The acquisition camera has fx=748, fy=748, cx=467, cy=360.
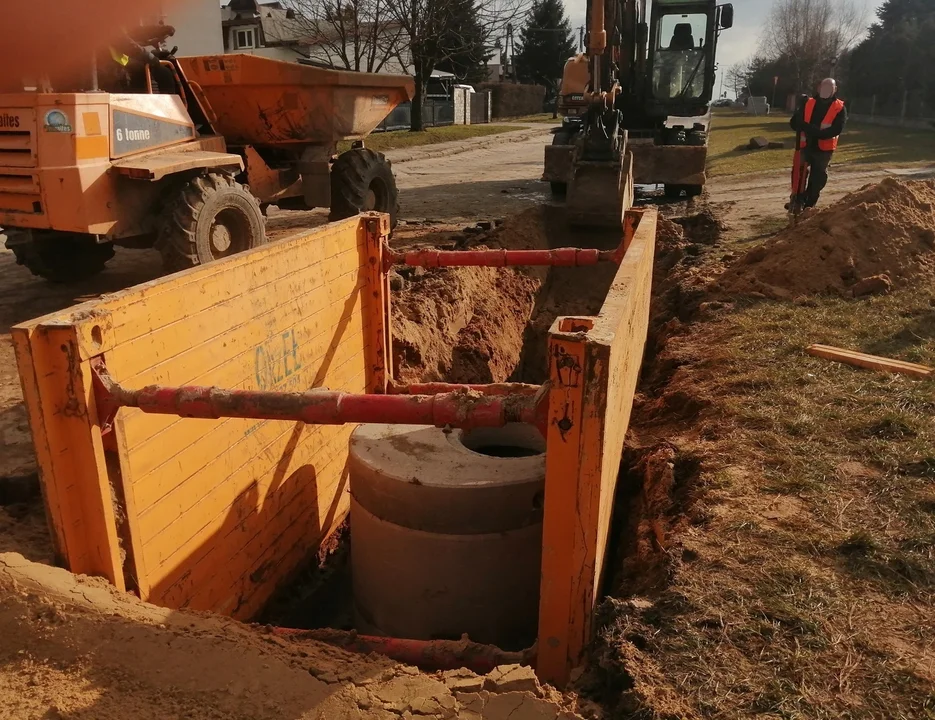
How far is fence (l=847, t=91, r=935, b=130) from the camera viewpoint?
3400 cm

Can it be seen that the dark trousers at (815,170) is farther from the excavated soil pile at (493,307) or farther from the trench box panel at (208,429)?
the trench box panel at (208,429)

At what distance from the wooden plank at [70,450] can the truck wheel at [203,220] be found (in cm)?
415

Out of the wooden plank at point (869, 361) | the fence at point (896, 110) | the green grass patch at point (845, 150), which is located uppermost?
the fence at point (896, 110)

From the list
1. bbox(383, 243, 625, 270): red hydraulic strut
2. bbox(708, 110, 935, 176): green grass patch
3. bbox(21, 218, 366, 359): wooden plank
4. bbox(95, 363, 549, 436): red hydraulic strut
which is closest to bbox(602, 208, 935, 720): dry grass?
bbox(95, 363, 549, 436): red hydraulic strut

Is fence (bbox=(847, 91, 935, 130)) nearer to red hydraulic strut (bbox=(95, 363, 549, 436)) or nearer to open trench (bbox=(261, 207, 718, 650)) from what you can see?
open trench (bbox=(261, 207, 718, 650))

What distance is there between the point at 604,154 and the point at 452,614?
7.13 metres

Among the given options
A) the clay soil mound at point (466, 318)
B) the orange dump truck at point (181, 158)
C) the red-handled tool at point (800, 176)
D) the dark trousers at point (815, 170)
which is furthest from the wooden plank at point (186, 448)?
the dark trousers at point (815, 170)

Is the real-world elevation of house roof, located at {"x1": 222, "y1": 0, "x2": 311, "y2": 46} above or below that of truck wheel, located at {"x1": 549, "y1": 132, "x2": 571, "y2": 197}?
above

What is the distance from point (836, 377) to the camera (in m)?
5.00

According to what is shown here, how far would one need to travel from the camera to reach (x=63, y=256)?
26.3ft

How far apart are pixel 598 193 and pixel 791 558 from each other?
7154 millimetres

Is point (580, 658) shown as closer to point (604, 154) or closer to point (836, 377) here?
point (836, 377)

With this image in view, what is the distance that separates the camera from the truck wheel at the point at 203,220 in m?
6.72

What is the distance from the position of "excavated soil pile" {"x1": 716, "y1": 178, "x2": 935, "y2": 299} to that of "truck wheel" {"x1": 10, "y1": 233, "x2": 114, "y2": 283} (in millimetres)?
6793
